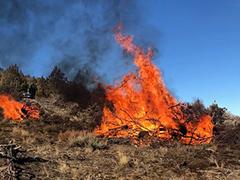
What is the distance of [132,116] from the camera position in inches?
914

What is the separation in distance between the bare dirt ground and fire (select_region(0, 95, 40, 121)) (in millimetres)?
7377

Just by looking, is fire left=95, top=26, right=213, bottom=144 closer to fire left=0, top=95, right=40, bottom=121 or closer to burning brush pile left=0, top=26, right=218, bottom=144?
burning brush pile left=0, top=26, right=218, bottom=144

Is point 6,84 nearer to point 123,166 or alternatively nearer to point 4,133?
point 4,133

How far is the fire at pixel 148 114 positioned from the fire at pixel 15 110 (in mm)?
10162

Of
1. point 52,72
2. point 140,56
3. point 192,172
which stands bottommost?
point 192,172

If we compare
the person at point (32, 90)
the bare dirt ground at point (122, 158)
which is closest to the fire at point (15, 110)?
the person at point (32, 90)

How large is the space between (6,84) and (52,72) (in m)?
7.46

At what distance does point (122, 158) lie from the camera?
16.6 meters

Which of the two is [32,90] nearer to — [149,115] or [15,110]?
[15,110]

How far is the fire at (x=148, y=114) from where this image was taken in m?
22.5

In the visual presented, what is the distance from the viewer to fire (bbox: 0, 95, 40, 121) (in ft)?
106

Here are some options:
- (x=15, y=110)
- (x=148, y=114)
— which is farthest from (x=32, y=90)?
(x=148, y=114)

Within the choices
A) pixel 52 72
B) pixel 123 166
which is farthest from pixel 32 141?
pixel 52 72

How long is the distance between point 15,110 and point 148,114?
1432 cm
